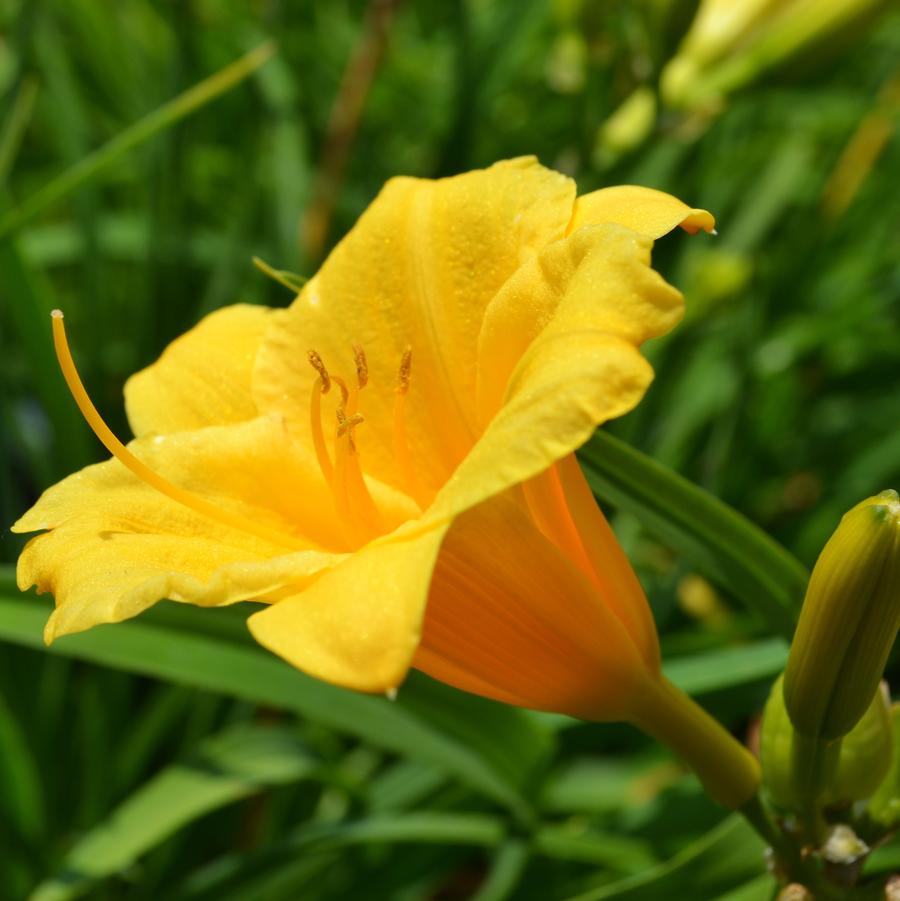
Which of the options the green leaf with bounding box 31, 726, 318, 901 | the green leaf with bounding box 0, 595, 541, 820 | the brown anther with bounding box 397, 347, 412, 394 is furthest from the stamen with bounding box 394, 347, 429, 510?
the green leaf with bounding box 31, 726, 318, 901

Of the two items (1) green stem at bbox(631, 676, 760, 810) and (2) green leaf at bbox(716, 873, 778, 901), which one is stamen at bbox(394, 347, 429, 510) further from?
(2) green leaf at bbox(716, 873, 778, 901)

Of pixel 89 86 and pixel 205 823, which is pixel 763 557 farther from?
pixel 89 86

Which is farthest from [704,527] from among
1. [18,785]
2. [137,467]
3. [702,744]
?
[18,785]

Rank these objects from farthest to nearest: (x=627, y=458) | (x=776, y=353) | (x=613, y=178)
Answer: (x=776, y=353)
(x=613, y=178)
(x=627, y=458)

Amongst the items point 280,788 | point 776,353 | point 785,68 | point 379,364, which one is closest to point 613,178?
point 785,68

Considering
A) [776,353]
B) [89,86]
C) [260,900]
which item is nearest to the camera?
[260,900]

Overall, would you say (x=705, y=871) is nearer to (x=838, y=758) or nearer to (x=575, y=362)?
(x=838, y=758)

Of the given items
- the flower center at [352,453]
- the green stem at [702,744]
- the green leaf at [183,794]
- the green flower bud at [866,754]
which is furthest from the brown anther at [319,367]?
the green leaf at [183,794]
